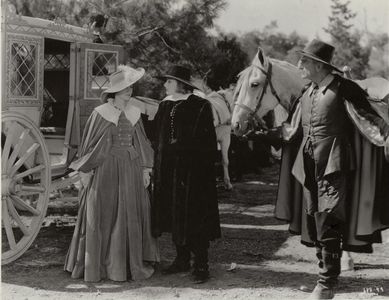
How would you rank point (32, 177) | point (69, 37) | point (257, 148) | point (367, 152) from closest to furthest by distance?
point (367, 152)
point (32, 177)
point (69, 37)
point (257, 148)

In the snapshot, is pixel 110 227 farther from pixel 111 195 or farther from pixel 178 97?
pixel 178 97

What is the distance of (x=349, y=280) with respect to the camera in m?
4.75

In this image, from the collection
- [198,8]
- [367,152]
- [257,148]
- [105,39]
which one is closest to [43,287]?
[367,152]

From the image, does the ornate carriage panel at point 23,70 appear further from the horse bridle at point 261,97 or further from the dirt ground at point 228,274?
the horse bridle at point 261,97

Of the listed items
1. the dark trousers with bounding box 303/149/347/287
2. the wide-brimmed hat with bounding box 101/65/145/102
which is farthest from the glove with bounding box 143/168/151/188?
the dark trousers with bounding box 303/149/347/287

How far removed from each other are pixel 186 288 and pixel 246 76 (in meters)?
2.08

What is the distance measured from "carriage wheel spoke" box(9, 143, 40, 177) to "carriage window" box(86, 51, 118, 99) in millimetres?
1111

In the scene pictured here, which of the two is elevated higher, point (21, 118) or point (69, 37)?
point (69, 37)

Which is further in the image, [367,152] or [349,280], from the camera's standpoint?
[349,280]

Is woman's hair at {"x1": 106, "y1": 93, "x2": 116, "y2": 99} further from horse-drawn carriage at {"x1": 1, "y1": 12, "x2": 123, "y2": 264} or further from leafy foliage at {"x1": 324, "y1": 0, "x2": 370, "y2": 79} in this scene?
leafy foliage at {"x1": 324, "y1": 0, "x2": 370, "y2": 79}

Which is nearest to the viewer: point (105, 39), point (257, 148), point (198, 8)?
point (105, 39)

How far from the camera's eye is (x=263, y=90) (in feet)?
16.8

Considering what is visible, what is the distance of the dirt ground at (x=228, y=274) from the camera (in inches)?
171

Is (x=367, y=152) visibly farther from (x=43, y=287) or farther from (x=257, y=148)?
(x=257, y=148)
